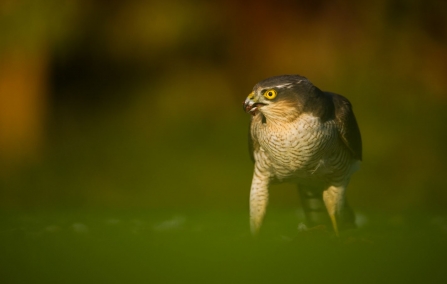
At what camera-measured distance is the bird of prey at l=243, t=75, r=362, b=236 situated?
9.08ft

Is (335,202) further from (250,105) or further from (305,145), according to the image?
(250,105)

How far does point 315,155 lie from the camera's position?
2.89 meters

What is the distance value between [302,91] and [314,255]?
1.30m

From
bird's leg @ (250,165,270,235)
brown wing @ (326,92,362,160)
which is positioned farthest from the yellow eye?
bird's leg @ (250,165,270,235)

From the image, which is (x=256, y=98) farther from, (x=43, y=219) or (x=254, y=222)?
(x=43, y=219)

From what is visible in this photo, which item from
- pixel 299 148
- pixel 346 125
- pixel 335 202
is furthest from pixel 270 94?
pixel 335 202

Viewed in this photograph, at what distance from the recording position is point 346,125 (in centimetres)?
307

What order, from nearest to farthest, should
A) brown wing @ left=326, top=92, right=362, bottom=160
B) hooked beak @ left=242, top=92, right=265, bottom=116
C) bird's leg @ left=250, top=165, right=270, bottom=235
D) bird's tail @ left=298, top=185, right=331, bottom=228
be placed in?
hooked beak @ left=242, top=92, right=265, bottom=116 → brown wing @ left=326, top=92, right=362, bottom=160 → bird's leg @ left=250, top=165, right=270, bottom=235 → bird's tail @ left=298, top=185, right=331, bottom=228

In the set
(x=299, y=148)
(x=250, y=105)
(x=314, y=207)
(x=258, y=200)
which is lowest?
(x=314, y=207)

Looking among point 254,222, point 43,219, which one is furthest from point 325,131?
point 43,219

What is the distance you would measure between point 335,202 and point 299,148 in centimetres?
56

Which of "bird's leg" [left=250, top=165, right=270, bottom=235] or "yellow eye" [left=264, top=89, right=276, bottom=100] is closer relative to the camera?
"yellow eye" [left=264, top=89, right=276, bottom=100]

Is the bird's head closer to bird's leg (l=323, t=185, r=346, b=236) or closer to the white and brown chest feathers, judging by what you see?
the white and brown chest feathers

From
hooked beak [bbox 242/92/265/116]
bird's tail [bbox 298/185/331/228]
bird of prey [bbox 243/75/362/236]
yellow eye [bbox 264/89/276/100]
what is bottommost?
bird's tail [bbox 298/185/331/228]
